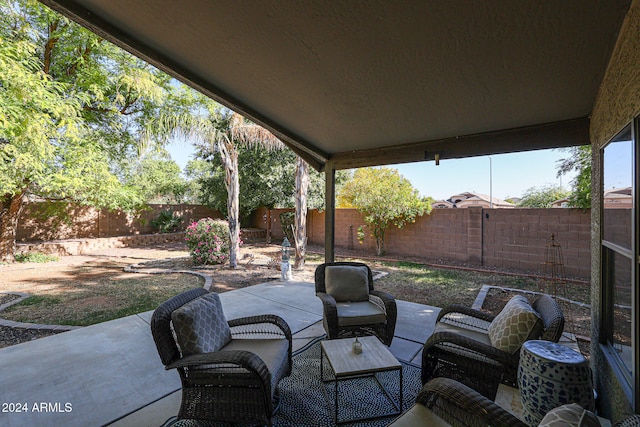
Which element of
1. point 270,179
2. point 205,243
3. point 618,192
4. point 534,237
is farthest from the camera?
point 270,179

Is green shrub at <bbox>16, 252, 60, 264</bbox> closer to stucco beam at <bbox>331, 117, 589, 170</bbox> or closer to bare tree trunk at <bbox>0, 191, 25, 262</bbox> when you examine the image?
bare tree trunk at <bbox>0, 191, 25, 262</bbox>

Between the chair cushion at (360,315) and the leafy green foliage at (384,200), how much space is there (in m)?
6.06

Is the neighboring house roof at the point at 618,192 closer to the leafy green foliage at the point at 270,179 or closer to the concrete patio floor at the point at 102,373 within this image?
the concrete patio floor at the point at 102,373

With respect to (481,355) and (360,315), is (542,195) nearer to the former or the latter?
(360,315)

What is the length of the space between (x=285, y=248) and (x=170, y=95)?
6.18 meters

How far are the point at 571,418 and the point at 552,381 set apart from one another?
57 cm

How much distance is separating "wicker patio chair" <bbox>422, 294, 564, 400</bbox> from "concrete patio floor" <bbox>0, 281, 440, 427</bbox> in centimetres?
66

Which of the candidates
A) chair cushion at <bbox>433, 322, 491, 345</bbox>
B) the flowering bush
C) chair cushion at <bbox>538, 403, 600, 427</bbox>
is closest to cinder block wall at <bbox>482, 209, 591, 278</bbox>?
chair cushion at <bbox>433, 322, 491, 345</bbox>

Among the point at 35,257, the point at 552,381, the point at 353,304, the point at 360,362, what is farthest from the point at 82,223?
the point at 552,381

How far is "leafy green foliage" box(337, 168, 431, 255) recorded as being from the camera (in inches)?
351

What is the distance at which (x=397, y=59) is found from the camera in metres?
2.32

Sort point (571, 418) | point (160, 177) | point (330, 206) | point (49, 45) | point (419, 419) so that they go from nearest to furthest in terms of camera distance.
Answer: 1. point (571, 418)
2. point (419, 419)
3. point (330, 206)
4. point (49, 45)
5. point (160, 177)

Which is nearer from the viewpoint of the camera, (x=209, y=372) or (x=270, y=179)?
(x=209, y=372)

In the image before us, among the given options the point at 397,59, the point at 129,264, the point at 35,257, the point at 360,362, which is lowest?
the point at 129,264
